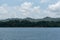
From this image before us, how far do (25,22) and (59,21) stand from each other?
27.0 m

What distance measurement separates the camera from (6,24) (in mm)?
168000

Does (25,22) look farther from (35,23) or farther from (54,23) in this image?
(54,23)

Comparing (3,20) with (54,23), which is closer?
(54,23)

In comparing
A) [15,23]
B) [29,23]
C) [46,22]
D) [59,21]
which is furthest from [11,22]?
[59,21]

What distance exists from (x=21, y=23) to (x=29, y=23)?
5.92 metres

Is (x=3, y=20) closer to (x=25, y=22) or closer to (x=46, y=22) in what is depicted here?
(x=25, y=22)

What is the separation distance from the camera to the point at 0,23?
16938 cm

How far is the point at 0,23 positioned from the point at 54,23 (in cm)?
4079

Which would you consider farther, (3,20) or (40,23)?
(3,20)

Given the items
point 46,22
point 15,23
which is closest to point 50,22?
point 46,22

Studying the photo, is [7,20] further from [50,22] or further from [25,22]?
[50,22]

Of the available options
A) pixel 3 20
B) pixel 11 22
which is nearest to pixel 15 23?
pixel 11 22

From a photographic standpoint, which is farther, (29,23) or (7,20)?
(7,20)

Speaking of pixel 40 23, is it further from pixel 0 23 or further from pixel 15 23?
pixel 0 23
